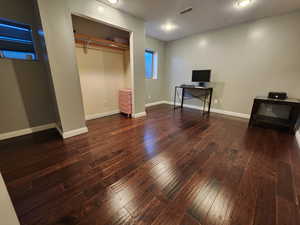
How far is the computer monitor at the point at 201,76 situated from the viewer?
388 centimetres

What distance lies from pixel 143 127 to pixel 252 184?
6.69 ft

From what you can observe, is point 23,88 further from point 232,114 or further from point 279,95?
point 279,95

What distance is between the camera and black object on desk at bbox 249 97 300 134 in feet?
8.26

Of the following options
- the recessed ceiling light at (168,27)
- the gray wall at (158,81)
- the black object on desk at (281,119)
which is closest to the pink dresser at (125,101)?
the gray wall at (158,81)

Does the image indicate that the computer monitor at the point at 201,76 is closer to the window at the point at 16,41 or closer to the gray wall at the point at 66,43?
the gray wall at the point at 66,43

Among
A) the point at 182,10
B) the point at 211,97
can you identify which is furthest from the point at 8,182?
the point at 211,97

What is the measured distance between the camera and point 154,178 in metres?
1.43

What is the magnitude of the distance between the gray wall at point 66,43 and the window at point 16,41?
832mm

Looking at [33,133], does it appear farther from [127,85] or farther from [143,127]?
[127,85]

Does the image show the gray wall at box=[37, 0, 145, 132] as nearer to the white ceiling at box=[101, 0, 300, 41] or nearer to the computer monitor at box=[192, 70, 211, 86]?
the white ceiling at box=[101, 0, 300, 41]

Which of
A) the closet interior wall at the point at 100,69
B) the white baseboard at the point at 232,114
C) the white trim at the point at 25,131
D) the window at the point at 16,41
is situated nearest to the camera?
the window at the point at 16,41

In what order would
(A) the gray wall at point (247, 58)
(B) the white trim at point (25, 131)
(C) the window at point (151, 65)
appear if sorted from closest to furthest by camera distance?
(B) the white trim at point (25, 131) → (A) the gray wall at point (247, 58) → (C) the window at point (151, 65)

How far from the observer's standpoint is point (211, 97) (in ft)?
13.6

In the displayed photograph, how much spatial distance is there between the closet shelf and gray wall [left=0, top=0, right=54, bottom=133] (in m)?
0.73
